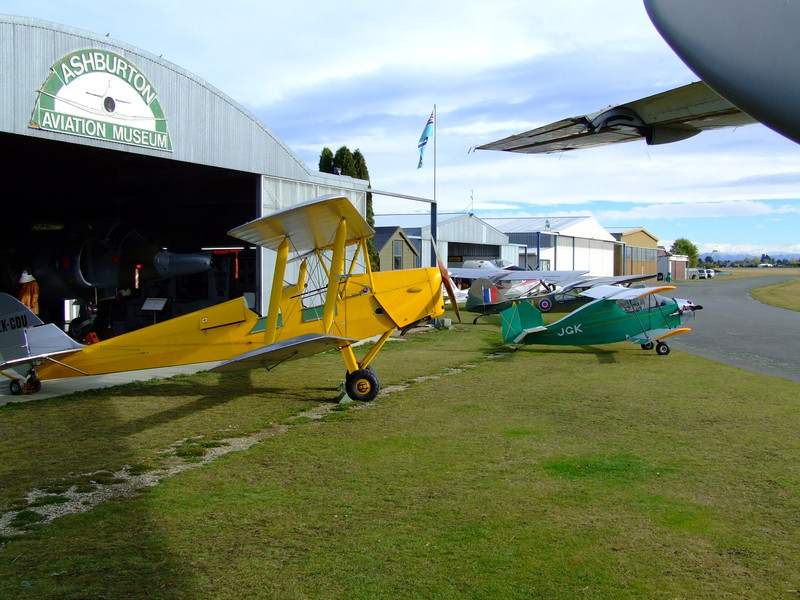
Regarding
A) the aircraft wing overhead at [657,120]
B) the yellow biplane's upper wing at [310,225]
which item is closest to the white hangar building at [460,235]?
the yellow biplane's upper wing at [310,225]

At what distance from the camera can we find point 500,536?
4.57 metres

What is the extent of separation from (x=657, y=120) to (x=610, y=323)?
12.3m

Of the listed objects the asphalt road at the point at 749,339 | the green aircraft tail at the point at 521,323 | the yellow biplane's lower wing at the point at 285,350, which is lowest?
the asphalt road at the point at 749,339

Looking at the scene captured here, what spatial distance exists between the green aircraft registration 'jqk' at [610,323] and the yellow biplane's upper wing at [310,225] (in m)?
6.96

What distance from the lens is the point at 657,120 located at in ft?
12.0

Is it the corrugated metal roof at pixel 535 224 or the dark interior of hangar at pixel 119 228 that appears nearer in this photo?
the dark interior of hangar at pixel 119 228

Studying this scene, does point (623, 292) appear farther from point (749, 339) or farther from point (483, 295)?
point (483, 295)

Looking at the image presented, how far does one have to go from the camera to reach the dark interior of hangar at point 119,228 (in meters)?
16.2

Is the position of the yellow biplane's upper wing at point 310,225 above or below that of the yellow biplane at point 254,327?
above

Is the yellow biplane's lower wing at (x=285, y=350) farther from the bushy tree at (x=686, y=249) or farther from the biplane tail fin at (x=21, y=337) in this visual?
the bushy tree at (x=686, y=249)

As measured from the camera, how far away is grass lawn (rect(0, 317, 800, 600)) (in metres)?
3.91

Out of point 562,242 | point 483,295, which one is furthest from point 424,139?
point 562,242

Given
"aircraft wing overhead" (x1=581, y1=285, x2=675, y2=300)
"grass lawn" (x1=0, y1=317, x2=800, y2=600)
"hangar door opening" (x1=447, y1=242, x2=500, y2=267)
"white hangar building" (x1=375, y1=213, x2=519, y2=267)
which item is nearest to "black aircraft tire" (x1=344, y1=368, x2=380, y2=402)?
"grass lawn" (x1=0, y1=317, x2=800, y2=600)

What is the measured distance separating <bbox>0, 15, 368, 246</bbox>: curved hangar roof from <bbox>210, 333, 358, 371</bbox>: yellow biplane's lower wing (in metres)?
5.78
